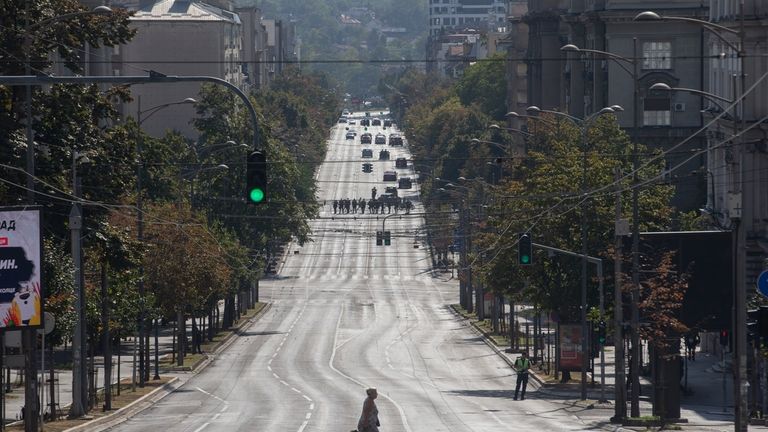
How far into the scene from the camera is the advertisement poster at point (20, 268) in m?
41.2

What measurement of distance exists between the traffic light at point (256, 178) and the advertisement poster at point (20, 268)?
11955mm

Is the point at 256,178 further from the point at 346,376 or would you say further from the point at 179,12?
the point at 179,12

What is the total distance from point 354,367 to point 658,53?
40.4 metres

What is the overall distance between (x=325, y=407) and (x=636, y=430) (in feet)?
39.7

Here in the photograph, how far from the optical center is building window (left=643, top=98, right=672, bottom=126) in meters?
111

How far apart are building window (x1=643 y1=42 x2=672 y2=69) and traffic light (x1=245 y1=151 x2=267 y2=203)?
273 feet

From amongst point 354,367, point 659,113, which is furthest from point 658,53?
point 354,367

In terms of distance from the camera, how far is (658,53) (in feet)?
366

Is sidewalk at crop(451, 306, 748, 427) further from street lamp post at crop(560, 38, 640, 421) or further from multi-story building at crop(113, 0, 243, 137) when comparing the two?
multi-story building at crop(113, 0, 243, 137)

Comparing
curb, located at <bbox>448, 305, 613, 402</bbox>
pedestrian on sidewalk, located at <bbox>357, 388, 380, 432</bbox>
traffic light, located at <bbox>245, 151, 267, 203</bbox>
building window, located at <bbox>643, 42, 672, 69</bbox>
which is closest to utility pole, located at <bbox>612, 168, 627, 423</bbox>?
curb, located at <bbox>448, 305, 613, 402</bbox>

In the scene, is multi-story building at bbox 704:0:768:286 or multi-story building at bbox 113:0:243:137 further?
multi-story building at bbox 113:0:243:137

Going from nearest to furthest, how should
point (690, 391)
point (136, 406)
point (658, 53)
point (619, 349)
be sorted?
1. point (619, 349)
2. point (136, 406)
3. point (690, 391)
4. point (658, 53)

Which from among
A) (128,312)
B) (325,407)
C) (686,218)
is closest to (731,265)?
(325,407)

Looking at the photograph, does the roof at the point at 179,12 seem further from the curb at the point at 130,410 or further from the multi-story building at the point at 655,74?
the curb at the point at 130,410
